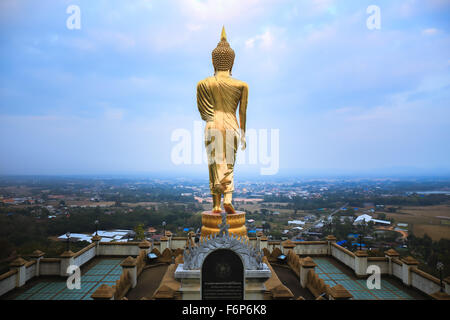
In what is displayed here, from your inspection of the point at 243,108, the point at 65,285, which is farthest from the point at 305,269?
the point at 65,285

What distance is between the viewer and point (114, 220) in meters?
29.1

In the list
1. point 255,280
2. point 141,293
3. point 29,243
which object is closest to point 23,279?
point 141,293

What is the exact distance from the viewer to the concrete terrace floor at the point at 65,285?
9.13 m

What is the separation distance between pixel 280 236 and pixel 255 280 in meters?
17.5

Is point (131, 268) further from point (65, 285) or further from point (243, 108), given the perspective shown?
point (243, 108)

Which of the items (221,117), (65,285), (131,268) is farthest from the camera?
(221,117)

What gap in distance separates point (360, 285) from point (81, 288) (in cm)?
1058

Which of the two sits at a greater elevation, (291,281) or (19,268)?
(19,268)

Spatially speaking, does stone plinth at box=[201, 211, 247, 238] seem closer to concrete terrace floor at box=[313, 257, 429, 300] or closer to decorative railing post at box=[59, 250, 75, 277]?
concrete terrace floor at box=[313, 257, 429, 300]

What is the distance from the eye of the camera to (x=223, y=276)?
7.01 meters

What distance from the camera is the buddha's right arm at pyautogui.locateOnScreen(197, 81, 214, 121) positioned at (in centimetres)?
1035
